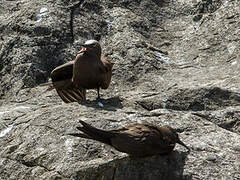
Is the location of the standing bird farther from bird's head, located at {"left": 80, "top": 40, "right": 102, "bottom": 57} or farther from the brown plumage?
the brown plumage

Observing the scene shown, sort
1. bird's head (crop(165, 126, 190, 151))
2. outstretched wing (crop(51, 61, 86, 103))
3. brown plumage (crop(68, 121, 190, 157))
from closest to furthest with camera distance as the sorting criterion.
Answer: brown plumage (crop(68, 121, 190, 157)) < bird's head (crop(165, 126, 190, 151)) < outstretched wing (crop(51, 61, 86, 103))

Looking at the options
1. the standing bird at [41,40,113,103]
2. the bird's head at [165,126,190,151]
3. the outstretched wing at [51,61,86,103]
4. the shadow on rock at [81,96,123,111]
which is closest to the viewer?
the bird's head at [165,126,190,151]

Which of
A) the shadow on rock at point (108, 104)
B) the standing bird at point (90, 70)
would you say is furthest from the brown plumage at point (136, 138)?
the standing bird at point (90, 70)

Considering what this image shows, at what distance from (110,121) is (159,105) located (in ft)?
3.70

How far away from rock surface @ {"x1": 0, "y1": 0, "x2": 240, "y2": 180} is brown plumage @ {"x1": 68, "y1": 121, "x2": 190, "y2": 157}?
17 centimetres

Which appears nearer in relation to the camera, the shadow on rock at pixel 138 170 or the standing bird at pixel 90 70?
the shadow on rock at pixel 138 170

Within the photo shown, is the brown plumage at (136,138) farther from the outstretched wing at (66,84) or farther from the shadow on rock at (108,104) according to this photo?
the outstretched wing at (66,84)

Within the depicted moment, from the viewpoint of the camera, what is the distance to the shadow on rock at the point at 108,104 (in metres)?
7.48

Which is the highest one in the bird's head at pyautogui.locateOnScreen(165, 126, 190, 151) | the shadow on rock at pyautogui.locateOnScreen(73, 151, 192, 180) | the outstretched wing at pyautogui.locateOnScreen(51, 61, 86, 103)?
the bird's head at pyautogui.locateOnScreen(165, 126, 190, 151)

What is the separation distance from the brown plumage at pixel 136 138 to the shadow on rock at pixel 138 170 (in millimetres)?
105

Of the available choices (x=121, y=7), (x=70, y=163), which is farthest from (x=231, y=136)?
(x=121, y=7)

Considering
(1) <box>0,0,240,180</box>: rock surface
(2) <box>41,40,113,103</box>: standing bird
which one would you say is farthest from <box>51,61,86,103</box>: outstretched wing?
(1) <box>0,0,240,180</box>: rock surface

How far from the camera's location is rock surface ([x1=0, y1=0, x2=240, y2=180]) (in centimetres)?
621

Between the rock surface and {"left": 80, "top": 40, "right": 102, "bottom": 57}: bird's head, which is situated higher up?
{"left": 80, "top": 40, "right": 102, "bottom": 57}: bird's head
